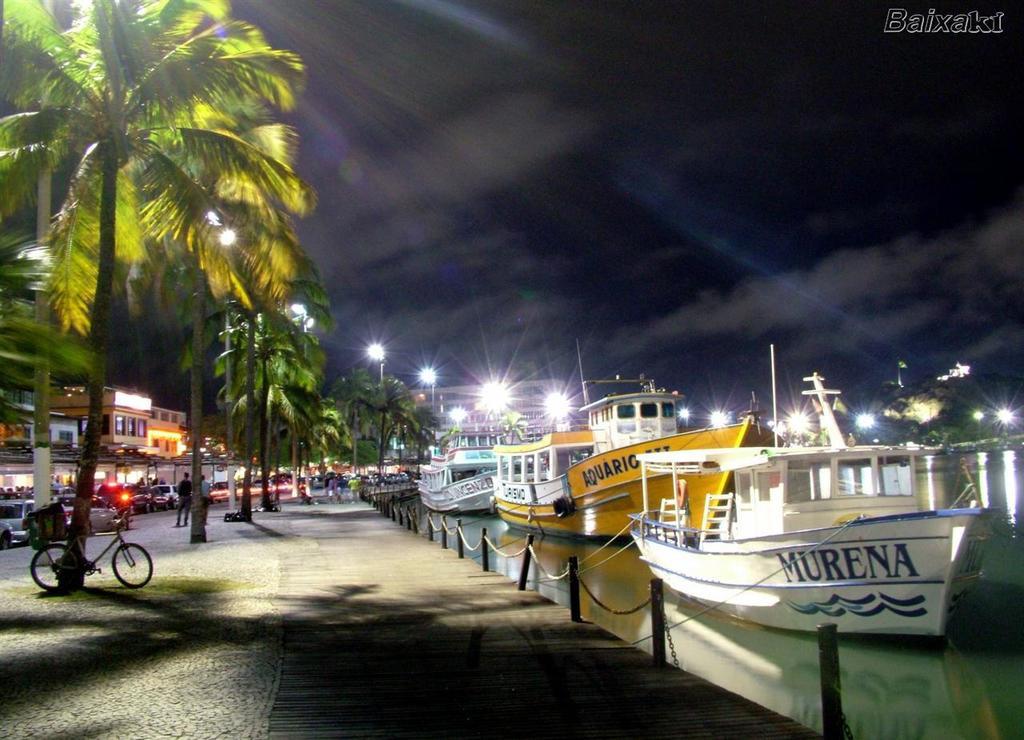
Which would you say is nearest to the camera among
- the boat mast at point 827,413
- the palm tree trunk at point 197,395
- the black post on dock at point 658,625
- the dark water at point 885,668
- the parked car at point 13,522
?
the black post on dock at point 658,625

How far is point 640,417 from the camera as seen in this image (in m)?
26.9

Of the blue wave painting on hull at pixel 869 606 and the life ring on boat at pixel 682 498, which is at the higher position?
A: the life ring on boat at pixel 682 498

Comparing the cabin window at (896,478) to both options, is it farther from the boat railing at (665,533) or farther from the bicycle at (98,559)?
the bicycle at (98,559)

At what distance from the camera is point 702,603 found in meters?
15.3

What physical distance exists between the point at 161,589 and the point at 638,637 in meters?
7.72

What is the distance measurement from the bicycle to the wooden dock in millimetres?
2180

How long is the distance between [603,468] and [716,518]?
7.34 metres

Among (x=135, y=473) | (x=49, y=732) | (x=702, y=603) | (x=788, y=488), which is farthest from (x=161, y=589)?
(x=135, y=473)

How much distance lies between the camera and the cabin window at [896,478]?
46.9 ft

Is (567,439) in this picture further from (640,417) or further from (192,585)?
(192,585)

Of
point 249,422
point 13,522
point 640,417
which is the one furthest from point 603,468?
point 13,522

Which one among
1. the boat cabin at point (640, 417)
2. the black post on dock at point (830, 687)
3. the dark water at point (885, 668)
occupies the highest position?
the boat cabin at point (640, 417)

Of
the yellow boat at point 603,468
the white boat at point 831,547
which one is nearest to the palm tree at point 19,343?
the white boat at point 831,547

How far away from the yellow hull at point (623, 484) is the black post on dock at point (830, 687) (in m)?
13.6
